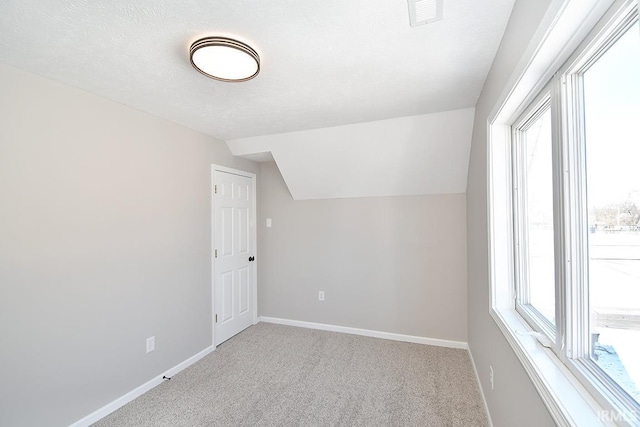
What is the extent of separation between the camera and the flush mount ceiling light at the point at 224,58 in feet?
4.50

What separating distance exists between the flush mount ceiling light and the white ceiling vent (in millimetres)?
817

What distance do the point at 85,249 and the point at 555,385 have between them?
106 inches

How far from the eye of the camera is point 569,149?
1.03 meters

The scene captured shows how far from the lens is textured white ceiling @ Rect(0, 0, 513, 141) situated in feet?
3.97

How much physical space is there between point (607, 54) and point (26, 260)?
2.91 metres

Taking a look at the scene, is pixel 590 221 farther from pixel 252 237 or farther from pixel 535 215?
pixel 252 237

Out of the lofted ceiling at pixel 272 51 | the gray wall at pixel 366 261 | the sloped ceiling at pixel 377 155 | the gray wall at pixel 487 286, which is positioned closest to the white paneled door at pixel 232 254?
the gray wall at pixel 366 261

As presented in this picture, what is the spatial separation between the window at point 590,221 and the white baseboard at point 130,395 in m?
2.70

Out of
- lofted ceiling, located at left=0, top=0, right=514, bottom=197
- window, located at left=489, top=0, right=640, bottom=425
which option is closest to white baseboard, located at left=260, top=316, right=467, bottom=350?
window, located at left=489, top=0, right=640, bottom=425

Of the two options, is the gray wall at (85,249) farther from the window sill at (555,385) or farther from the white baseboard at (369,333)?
the window sill at (555,385)

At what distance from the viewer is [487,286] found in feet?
6.30

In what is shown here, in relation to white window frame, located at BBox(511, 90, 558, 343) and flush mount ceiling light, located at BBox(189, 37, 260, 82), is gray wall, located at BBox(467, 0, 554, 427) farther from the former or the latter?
flush mount ceiling light, located at BBox(189, 37, 260, 82)

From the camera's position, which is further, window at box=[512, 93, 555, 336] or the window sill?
window at box=[512, 93, 555, 336]

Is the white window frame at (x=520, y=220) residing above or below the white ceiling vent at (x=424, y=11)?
below
